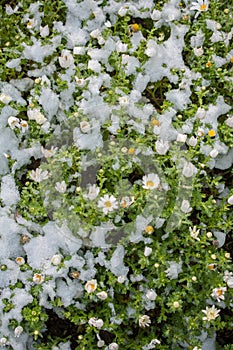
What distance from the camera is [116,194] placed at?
2.08 metres

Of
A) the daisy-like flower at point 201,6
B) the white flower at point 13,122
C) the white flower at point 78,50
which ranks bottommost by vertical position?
the white flower at point 13,122

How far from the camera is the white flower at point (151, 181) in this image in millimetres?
2062

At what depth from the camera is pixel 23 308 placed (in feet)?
6.55

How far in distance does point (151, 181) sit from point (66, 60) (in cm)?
62

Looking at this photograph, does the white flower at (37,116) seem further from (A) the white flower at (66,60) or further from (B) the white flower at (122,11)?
(B) the white flower at (122,11)

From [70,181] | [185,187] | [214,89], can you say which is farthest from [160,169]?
[214,89]

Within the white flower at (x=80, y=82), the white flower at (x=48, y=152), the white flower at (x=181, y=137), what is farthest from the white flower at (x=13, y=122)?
the white flower at (x=181, y=137)

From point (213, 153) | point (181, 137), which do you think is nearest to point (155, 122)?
point (181, 137)

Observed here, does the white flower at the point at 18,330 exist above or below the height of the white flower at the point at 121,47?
below

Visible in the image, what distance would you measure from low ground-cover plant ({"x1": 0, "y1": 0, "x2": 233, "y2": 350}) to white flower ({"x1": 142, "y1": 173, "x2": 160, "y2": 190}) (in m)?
0.01

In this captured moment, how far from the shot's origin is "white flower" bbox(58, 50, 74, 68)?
7.53 ft

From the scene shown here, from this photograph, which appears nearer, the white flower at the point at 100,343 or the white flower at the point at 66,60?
the white flower at the point at 100,343

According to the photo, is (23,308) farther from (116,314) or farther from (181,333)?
(181,333)

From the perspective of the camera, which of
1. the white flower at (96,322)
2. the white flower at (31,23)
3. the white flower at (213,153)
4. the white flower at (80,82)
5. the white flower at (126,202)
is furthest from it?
the white flower at (31,23)
